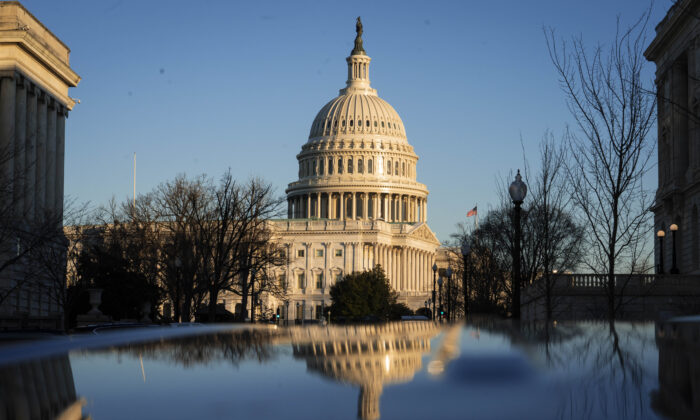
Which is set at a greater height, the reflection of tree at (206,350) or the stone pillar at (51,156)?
the stone pillar at (51,156)

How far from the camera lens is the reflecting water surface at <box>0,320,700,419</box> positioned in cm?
347

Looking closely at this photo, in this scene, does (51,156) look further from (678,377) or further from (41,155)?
(678,377)

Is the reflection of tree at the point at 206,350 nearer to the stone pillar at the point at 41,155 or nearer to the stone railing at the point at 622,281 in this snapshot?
the stone railing at the point at 622,281

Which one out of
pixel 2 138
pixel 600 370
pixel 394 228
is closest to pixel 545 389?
pixel 600 370

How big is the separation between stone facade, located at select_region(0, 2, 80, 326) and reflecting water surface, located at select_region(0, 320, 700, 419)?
5528 cm

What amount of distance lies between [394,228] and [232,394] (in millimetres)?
187575

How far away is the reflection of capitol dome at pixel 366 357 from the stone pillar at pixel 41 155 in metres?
64.1

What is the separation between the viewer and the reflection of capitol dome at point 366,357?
3.83 meters

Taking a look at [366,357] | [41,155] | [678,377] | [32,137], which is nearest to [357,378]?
[366,357]

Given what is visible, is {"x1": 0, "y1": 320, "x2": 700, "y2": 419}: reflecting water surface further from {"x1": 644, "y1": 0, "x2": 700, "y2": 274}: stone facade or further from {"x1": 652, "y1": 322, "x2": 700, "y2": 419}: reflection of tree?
{"x1": 644, "y1": 0, "x2": 700, "y2": 274}: stone facade

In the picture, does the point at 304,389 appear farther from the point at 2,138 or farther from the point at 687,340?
the point at 2,138

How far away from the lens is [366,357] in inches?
179

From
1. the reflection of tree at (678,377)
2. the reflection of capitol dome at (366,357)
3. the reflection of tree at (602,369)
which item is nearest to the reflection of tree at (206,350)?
the reflection of capitol dome at (366,357)

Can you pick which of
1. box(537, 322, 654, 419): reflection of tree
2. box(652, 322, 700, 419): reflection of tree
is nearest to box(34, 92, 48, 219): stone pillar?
box(537, 322, 654, 419): reflection of tree
